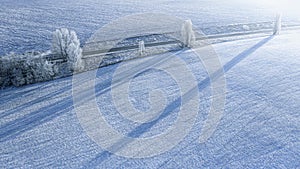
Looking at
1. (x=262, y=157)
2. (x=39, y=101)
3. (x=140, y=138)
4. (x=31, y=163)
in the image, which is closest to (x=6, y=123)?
(x=39, y=101)

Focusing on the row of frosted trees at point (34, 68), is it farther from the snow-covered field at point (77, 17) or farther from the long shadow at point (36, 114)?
the snow-covered field at point (77, 17)

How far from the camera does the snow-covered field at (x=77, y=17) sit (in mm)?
22031

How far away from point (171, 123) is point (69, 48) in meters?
7.22

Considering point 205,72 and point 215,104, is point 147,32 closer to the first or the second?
point 205,72

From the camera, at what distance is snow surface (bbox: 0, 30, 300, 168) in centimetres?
749

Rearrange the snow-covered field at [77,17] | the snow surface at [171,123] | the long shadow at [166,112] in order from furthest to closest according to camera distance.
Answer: the snow-covered field at [77,17] < the long shadow at [166,112] < the snow surface at [171,123]

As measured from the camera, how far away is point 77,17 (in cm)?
3080

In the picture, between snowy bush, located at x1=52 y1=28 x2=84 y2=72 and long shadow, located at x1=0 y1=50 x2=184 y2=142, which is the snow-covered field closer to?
snowy bush, located at x1=52 y1=28 x2=84 y2=72

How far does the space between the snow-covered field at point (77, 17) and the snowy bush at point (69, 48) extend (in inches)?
169

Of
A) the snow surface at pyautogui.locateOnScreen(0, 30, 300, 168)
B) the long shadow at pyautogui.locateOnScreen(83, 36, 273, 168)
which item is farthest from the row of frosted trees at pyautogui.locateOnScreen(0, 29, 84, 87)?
the long shadow at pyautogui.locateOnScreen(83, 36, 273, 168)

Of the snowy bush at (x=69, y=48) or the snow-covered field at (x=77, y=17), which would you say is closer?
the snowy bush at (x=69, y=48)

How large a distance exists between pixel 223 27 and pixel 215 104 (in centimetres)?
1689

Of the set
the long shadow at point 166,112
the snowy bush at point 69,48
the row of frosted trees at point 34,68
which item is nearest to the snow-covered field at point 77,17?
the snowy bush at point 69,48

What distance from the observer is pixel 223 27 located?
25844 mm
